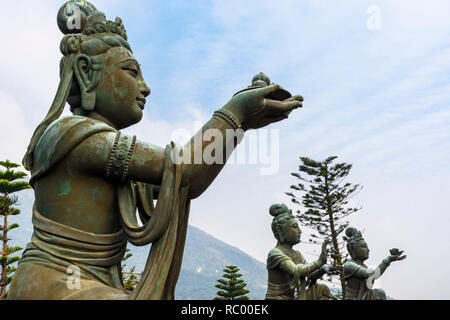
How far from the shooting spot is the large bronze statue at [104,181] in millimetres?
2818

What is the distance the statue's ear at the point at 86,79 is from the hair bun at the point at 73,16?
400 millimetres

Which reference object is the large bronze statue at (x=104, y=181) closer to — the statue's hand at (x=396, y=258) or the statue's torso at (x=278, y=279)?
the statue's torso at (x=278, y=279)

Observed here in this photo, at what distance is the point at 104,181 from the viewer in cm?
304

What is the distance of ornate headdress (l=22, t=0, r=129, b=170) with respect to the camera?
10.5 feet

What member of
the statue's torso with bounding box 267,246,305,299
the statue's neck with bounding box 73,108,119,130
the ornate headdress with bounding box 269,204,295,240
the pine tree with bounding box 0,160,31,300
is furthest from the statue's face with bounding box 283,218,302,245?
the pine tree with bounding box 0,160,31,300

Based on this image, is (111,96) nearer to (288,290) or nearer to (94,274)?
(94,274)

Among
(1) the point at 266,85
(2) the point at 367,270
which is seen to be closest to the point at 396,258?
(2) the point at 367,270

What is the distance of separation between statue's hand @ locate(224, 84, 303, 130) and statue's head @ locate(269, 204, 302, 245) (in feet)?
18.9

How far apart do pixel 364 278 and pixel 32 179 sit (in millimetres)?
8139

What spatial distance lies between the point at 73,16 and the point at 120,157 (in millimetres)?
1418

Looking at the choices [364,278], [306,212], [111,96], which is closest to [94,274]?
[111,96]

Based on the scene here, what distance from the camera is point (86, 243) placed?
2889 mm

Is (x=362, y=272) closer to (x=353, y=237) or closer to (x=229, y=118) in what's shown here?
(x=353, y=237)
